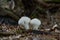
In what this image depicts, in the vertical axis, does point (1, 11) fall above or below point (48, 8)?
below

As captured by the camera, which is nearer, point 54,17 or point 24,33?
point 24,33

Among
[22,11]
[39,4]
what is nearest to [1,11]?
[22,11]

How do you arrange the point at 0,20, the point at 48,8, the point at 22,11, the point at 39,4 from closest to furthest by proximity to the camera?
the point at 0,20, the point at 22,11, the point at 39,4, the point at 48,8

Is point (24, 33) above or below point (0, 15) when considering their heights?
below

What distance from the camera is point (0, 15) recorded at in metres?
5.08

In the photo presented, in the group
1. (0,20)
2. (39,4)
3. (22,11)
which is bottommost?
(0,20)

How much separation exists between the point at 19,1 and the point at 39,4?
1210mm

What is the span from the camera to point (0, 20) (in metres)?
5.03

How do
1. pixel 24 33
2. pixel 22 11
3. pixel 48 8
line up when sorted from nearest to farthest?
pixel 24 33
pixel 22 11
pixel 48 8

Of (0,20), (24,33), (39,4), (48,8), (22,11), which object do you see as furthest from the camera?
(48,8)

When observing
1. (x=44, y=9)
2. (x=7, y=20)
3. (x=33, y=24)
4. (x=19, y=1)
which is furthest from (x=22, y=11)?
(x=33, y=24)

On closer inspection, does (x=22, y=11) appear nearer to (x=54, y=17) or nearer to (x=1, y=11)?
(x=1, y=11)

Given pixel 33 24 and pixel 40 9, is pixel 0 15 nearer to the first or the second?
pixel 33 24

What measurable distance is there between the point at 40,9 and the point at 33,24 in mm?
3422
